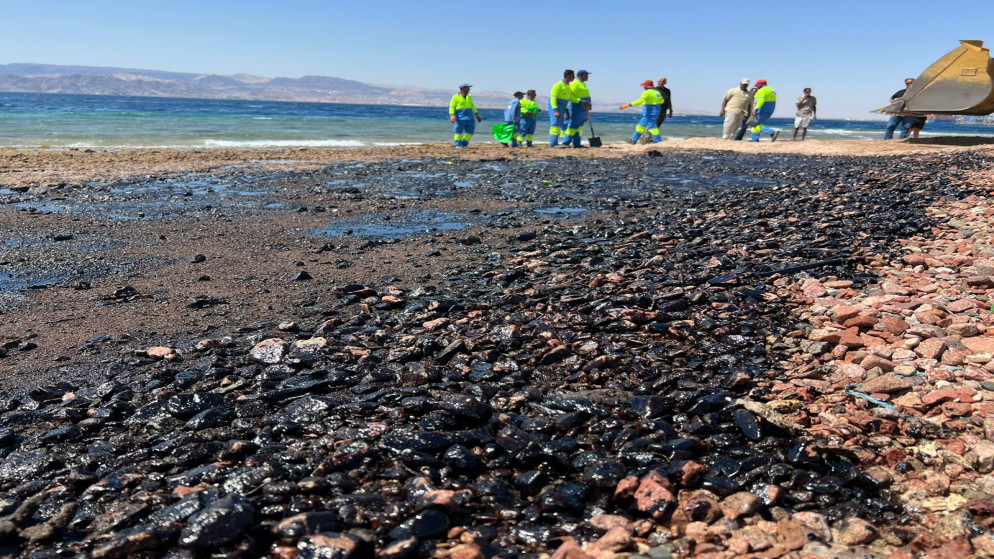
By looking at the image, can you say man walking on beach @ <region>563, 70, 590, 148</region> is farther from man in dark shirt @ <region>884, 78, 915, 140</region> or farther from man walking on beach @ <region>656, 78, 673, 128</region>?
man in dark shirt @ <region>884, 78, 915, 140</region>

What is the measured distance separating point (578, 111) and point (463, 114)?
332 cm

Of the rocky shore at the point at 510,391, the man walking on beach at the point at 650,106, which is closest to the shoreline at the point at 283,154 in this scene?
the man walking on beach at the point at 650,106

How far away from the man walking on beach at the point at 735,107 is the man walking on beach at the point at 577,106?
5072 millimetres

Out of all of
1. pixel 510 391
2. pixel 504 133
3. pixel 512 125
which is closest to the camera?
pixel 510 391

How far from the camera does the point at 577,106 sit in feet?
64.1

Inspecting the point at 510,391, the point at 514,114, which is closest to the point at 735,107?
the point at 514,114

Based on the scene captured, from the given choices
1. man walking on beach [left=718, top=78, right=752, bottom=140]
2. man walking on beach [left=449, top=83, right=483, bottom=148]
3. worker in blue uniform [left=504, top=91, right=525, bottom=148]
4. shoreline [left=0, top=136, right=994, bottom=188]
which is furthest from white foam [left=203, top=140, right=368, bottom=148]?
man walking on beach [left=718, top=78, right=752, bottom=140]

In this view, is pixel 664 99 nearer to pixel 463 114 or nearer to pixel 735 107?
pixel 735 107

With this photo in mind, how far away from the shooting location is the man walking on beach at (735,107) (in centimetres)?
2167

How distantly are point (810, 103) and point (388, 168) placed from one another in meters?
15.1

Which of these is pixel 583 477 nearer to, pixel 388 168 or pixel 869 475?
pixel 869 475

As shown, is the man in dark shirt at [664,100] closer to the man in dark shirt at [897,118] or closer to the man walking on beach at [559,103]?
the man walking on beach at [559,103]

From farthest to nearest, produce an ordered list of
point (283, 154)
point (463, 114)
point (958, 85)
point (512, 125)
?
1. point (512, 125)
2. point (463, 114)
3. point (958, 85)
4. point (283, 154)

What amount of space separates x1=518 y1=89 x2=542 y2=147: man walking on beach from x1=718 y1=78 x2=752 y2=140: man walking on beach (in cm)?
605
